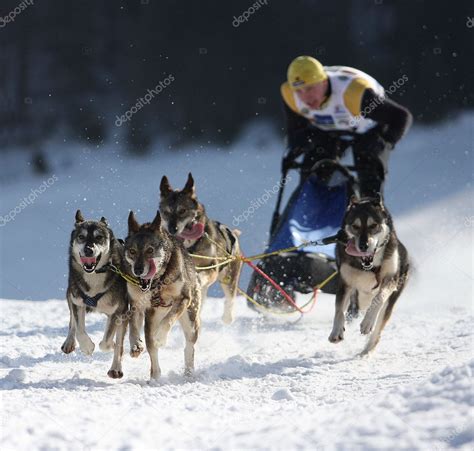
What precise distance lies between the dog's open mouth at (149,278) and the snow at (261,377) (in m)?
0.37

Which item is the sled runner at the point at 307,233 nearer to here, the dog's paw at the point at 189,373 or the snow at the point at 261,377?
the snow at the point at 261,377

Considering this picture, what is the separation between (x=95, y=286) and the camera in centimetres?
316

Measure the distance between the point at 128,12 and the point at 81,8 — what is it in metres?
0.73

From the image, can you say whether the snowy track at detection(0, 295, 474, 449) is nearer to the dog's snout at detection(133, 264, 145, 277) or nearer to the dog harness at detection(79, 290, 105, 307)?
the dog harness at detection(79, 290, 105, 307)

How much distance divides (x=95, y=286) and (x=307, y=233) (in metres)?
1.62

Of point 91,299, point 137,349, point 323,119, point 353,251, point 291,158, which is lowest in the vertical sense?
point 137,349

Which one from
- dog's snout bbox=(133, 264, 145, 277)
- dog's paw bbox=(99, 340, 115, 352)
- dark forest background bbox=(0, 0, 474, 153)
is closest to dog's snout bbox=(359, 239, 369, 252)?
dog's snout bbox=(133, 264, 145, 277)

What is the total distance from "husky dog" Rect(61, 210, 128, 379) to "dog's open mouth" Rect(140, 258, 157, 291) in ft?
0.64

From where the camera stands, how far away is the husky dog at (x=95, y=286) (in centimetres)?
309

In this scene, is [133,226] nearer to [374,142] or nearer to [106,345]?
[106,345]

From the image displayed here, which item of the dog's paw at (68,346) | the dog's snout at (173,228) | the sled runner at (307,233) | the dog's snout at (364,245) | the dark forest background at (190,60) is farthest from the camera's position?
the dark forest background at (190,60)

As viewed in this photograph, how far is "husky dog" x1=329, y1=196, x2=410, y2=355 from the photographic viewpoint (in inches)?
138

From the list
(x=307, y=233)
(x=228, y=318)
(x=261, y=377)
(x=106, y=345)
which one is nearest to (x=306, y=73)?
(x=307, y=233)

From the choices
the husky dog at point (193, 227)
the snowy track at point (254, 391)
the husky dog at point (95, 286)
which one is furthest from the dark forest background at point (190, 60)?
the husky dog at point (95, 286)
